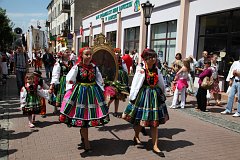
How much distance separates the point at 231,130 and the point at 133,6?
14.0 m

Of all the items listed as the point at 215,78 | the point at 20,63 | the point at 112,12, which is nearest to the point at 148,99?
the point at 215,78

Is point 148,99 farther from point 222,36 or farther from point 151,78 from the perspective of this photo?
point 222,36

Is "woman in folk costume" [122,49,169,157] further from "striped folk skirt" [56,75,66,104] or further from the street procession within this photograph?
"striped folk skirt" [56,75,66,104]

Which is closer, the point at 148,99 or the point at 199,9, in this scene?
the point at 148,99

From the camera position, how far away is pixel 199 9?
11.9 meters


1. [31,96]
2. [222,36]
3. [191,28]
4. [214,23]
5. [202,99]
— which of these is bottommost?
[202,99]

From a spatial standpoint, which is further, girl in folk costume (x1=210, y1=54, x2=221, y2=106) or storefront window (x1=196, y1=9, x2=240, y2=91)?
storefront window (x1=196, y1=9, x2=240, y2=91)

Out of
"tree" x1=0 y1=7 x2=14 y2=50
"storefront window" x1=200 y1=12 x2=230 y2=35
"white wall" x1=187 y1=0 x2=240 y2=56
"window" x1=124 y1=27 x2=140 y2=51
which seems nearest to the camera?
"white wall" x1=187 y1=0 x2=240 y2=56

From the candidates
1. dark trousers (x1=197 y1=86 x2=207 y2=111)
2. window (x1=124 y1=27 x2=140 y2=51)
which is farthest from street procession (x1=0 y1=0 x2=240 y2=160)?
window (x1=124 y1=27 x2=140 y2=51)

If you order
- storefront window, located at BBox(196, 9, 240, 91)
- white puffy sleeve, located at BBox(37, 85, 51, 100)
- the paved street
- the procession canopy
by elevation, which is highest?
storefront window, located at BBox(196, 9, 240, 91)

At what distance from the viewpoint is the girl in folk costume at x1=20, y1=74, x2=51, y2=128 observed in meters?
6.13

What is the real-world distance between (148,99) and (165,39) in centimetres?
1119

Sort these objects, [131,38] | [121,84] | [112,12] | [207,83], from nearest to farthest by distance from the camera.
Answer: [121,84] < [207,83] < [131,38] < [112,12]

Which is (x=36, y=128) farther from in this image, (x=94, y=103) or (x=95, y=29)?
(x=95, y=29)
